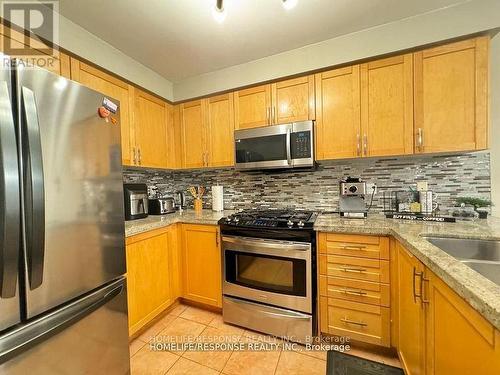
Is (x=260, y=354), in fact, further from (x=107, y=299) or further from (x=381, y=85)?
(x=381, y=85)

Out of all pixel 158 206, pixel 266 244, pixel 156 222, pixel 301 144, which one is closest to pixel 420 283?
pixel 266 244

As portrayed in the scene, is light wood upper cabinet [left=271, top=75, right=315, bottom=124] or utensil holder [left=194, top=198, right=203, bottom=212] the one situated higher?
light wood upper cabinet [left=271, top=75, right=315, bottom=124]

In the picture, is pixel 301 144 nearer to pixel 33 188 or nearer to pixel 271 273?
pixel 271 273

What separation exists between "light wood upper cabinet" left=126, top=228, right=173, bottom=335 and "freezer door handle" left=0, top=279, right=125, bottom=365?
54cm

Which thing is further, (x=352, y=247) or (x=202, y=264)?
(x=202, y=264)

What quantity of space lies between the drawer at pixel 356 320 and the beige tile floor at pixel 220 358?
0.13 m

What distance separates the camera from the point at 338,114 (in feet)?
5.96

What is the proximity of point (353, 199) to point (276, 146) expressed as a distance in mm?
808

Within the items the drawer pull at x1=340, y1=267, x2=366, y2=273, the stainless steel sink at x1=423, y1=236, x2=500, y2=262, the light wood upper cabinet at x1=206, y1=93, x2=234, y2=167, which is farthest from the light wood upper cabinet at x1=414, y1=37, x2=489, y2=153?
the light wood upper cabinet at x1=206, y1=93, x2=234, y2=167

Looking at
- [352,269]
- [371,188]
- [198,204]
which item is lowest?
[352,269]

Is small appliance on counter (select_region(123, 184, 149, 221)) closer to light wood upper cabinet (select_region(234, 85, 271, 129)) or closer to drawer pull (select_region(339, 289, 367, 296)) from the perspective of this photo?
light wood upper cabinet (select_region(234, 85, 271, 129))

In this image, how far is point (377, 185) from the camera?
195 cm

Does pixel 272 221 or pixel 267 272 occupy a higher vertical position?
pixel 272 221

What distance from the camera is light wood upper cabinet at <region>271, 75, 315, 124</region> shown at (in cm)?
190
